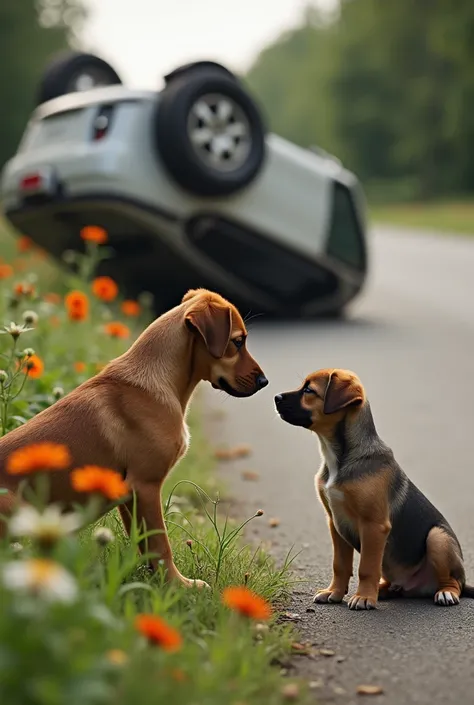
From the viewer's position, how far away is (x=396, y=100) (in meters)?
58.0

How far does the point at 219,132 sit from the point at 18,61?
136 ft

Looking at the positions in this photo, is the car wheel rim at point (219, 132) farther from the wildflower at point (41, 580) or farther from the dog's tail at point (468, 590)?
the wildflower at point (41, 580)

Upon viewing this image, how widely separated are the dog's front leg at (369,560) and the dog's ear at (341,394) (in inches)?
17.7

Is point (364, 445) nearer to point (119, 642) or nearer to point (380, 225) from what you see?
point (119, 642)

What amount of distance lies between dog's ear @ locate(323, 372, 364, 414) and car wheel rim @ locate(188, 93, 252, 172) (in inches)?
240

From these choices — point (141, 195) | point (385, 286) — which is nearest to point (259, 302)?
point (141, 195)

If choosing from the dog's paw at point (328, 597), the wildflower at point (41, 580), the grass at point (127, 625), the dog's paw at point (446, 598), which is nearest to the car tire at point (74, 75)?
the grass at point (127, 625)

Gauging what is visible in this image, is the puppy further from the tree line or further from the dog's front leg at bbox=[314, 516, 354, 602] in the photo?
the tree line

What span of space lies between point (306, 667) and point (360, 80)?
2330 inches

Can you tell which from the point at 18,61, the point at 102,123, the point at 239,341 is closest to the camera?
the point at 239,341

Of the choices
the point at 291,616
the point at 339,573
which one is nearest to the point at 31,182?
the point at 339,573

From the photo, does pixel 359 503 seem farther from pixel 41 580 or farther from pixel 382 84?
pixel 382 84

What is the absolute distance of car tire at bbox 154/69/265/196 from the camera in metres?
10.1

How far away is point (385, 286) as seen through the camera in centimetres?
1775
